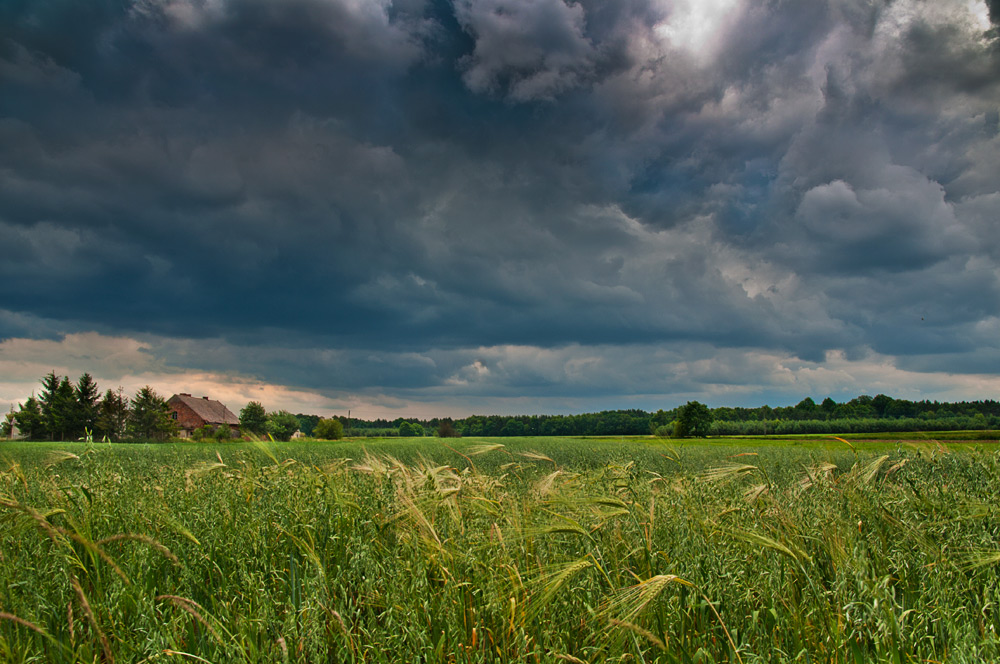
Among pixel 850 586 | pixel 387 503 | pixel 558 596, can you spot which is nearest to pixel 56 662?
pixel 387 503

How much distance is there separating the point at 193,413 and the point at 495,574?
96.9 meters

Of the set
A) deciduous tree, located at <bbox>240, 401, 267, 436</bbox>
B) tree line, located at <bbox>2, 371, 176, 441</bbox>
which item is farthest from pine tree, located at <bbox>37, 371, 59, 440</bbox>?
deciduous tree, located at <bbox>240, 401, 267, 436</bbox>

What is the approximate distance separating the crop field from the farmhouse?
279ft

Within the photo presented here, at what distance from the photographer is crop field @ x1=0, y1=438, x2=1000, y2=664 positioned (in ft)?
8.42

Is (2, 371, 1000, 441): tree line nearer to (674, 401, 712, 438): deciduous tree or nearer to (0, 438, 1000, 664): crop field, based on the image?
(674, 401, 712, 438): deciduous tree

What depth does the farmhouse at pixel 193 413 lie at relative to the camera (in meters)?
82.1

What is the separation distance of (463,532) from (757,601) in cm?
197

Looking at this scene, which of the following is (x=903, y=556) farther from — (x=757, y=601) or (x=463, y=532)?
(x=463, y=532)

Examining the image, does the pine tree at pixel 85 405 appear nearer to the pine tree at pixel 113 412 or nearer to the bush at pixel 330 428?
the pine tree at pixel 113 412

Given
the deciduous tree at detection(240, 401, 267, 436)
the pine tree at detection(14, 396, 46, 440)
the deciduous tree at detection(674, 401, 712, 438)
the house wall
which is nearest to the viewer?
the pine tree at detection(14, 396, 46, 440)

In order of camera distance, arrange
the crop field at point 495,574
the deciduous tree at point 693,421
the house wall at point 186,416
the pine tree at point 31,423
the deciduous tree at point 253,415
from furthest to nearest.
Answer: the deciduous tree at point 693,421, the house wall at point 186,416, the deciduous tree at point 253,415, the pine tree at point 31,423, the crop field at point 495,574

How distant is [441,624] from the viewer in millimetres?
2828

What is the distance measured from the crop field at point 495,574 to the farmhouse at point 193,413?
85.0 metres

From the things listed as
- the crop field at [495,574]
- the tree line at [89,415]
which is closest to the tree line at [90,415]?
the tree line at [89,415]
